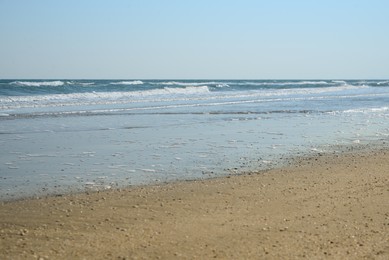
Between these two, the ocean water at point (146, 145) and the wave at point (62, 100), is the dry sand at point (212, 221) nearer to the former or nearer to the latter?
the ocean water at point (146, 145)

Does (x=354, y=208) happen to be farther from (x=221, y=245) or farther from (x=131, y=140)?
(x=131, y=140)

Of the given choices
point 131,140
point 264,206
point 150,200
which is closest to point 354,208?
point 264,206

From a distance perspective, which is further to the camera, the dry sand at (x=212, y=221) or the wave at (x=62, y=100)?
the wave at (x=62, y=100)

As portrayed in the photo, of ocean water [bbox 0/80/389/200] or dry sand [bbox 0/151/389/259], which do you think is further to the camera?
ocean water [bbox 0/80/389/200]

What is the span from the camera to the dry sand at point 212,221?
15.3ft

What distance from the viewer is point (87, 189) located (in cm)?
715

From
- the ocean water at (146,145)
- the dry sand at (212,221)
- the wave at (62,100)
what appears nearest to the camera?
the dry sand at (212,221)

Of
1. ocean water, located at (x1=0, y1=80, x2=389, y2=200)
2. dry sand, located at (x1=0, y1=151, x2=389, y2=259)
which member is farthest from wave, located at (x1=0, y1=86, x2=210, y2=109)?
dry sand, located at (x1=0, y1=151, x2=389, y2=259)

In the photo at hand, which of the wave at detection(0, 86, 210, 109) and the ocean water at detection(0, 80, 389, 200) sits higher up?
the wave at detection(0, 86, 210, 109)

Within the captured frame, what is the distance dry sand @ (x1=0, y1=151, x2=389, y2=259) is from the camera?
15.3ft

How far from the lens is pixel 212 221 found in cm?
557

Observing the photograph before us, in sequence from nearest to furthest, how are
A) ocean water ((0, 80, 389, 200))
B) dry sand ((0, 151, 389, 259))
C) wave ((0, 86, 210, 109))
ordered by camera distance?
1. dry sand ((0, 151, 389, 259))
2. ocean water ((0, 80, 389, 200))
3. wave ((0, 86, 210, 109))

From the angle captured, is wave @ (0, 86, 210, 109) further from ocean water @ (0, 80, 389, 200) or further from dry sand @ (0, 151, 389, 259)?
dry sand @ (0, 151, 389, 259)

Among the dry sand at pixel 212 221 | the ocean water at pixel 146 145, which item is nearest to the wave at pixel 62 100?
the ocean water at pixel 146 145
